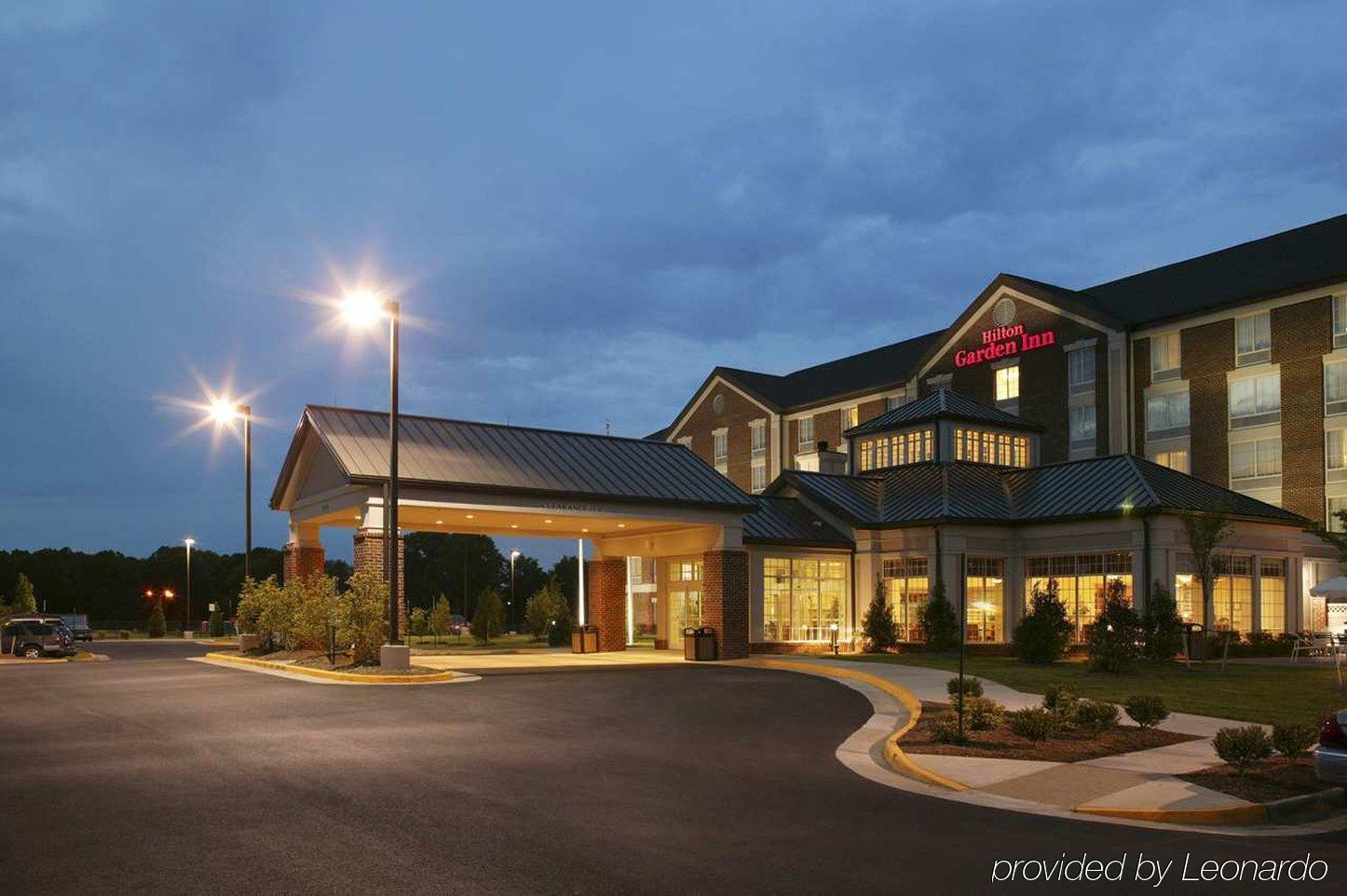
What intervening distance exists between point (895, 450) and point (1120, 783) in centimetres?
3361

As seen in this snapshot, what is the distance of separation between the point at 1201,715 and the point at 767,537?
2072 centimetres

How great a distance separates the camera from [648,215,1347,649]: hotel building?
3859 cm

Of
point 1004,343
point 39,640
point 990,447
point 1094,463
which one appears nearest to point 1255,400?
point 1094,463

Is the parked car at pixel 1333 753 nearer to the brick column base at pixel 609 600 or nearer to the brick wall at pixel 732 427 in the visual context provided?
the brick column base at pixel 609 600

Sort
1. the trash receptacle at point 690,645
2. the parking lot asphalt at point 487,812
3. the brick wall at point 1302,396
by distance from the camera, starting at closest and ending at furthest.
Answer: the parking lot asphalt at point 487,812, the trash receptacle at point 690,645, the brick wall at point 1302,396

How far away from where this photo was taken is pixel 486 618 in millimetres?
55031

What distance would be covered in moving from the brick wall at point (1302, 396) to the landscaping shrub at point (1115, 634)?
1434cm

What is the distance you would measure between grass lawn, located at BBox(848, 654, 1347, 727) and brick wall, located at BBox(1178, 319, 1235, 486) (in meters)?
18.6

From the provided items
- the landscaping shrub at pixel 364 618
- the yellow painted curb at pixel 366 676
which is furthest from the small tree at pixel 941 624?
the landscaping shrub at pixel 364 618

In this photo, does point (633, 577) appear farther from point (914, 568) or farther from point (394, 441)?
point (394, 441)

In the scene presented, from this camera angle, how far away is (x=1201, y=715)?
1970cm

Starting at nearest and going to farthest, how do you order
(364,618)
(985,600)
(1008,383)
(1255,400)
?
(364,618)
(985,600)
(1255,400)
(1008,383)

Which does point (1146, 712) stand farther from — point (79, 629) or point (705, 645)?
point (79, 629)

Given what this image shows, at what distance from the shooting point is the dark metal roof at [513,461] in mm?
32500
